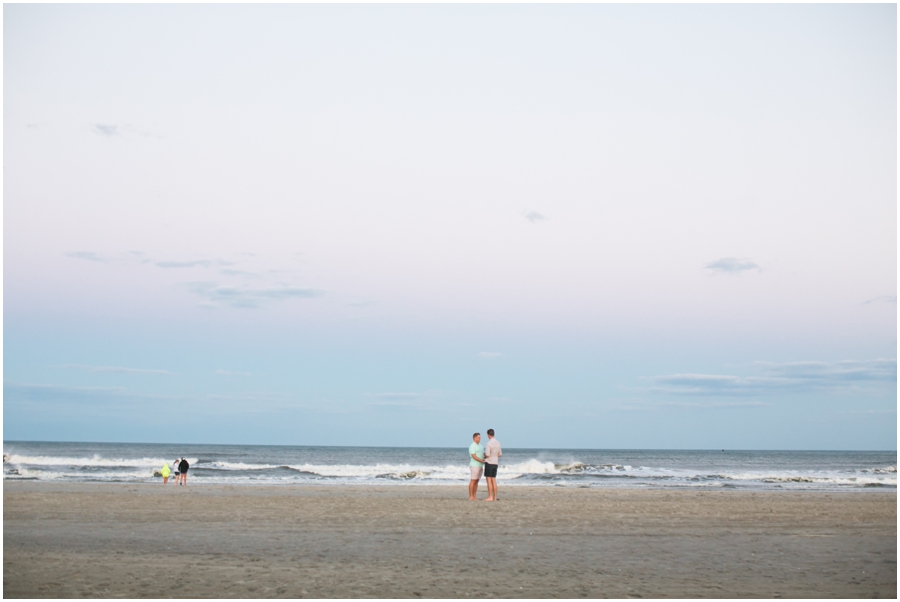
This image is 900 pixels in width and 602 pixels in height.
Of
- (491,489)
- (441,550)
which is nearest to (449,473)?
(491,489)

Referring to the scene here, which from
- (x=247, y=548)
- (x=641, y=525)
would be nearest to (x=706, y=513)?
(x=641, y=525)

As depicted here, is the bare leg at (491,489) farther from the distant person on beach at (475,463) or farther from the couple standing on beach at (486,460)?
the distant person on beach at (475,463)

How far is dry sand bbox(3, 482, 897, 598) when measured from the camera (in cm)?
778

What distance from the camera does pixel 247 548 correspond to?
34.0 ft

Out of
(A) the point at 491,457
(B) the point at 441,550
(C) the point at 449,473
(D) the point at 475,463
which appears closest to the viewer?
(B) the point at 441,550

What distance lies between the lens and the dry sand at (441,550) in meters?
7.78

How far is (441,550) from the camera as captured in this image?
33.7 feet

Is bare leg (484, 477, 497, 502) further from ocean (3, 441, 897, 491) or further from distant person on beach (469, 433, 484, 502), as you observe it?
ocean (3, 441, 897, 491)

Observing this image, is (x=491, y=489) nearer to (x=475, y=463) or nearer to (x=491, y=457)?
(x=475, y=463)

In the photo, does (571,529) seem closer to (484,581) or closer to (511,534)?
(511,534)

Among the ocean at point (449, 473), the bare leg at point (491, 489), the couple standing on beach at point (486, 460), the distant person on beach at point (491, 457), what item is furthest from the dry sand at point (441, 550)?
the ocean at point (449, 473)

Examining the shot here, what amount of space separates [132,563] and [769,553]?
327 inches

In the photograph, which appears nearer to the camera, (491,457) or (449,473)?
(491,457)

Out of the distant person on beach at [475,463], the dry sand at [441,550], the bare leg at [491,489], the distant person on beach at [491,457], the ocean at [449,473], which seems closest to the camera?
the dry sand at [441,550]
